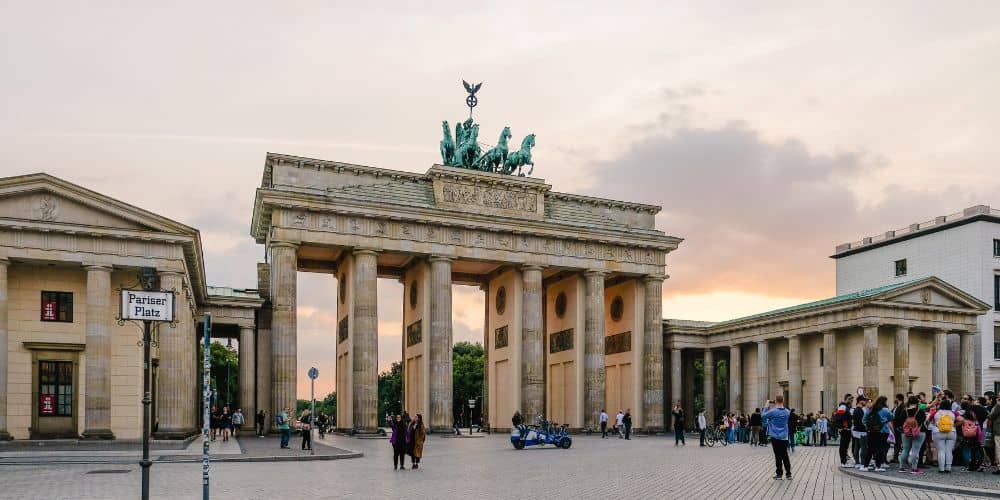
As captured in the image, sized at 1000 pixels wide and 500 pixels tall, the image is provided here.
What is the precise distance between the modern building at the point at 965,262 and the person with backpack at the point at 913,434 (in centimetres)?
4055

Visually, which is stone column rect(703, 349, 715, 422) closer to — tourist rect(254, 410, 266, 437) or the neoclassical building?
the neoclassical building

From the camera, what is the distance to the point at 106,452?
33.3 metres

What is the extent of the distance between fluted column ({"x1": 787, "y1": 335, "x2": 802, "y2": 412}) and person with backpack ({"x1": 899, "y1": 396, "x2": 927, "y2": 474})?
1501 inches

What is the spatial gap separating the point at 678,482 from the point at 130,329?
26548mm

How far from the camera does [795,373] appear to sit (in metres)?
62.2

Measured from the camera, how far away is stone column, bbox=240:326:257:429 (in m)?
54.5

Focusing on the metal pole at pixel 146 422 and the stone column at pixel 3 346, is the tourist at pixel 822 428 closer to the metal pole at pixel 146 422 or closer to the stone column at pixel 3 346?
the stone column at pixel 3 346

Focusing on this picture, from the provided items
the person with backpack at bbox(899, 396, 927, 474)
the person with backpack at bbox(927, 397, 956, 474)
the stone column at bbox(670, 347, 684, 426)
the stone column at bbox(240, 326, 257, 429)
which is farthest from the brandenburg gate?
the person with backpack at bbox(927, 397, 956, 474)

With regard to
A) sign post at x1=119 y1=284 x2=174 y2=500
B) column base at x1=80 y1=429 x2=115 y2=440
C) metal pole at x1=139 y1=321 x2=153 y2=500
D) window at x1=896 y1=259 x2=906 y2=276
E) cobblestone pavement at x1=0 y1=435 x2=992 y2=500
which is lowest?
column base at x1=80 y1=429 x2=115 y2=440

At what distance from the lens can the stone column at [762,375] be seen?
64750mm

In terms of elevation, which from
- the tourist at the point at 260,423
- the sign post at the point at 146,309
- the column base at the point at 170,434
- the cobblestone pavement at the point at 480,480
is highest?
the sign post at the point at 146,309

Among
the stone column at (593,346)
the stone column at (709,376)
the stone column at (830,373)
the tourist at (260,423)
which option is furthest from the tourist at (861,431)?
the stone column at (709,376)

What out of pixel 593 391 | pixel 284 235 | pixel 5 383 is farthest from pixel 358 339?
pixel 5 383

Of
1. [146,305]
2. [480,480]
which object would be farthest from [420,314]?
[146,305]
